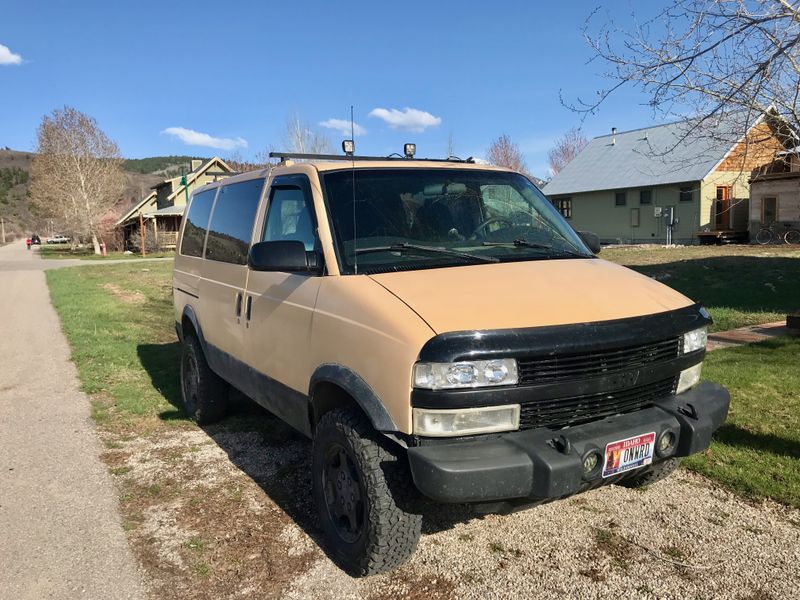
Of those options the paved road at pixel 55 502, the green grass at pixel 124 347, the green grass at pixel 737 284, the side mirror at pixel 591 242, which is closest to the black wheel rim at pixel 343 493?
the paved road at pixel 55 502

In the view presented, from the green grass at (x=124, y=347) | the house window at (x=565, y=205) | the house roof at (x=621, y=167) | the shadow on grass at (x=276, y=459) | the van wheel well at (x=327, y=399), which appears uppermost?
the house roof at (x=621, y=167)

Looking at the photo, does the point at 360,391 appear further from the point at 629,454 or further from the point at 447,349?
the point at 629,454

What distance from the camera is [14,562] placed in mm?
3342

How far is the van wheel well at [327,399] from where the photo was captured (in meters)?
3.22

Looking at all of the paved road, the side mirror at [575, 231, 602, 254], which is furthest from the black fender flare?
the side mirror at [575, 231, 602, 254]

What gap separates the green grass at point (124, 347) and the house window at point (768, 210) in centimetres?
2612

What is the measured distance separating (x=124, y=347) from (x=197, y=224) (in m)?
4.13

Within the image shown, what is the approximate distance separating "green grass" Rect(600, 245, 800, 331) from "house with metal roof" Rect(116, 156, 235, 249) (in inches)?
1316

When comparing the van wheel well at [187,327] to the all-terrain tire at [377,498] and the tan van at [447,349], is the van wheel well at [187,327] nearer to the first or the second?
the tan van at [447,349]

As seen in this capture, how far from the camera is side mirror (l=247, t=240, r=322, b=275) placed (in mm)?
3365

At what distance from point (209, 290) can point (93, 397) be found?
251 cm

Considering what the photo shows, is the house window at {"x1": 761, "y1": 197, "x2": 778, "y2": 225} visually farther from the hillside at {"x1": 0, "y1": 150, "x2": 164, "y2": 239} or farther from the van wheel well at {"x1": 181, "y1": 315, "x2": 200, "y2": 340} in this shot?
the hillside at {"x1": 0, "y1": 150, "x2": 164, "y2": 239}

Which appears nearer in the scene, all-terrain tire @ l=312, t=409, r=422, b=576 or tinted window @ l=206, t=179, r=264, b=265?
all-terrain tire @ l=312, t=409, r=422, b=576

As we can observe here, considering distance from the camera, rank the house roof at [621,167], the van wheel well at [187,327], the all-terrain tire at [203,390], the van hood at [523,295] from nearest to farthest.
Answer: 1. the van hood at [523,295]
2. the all-terrain tire at [203,390]
3. the van wheel well at [187,327]
4. the house roof at [621,167]
